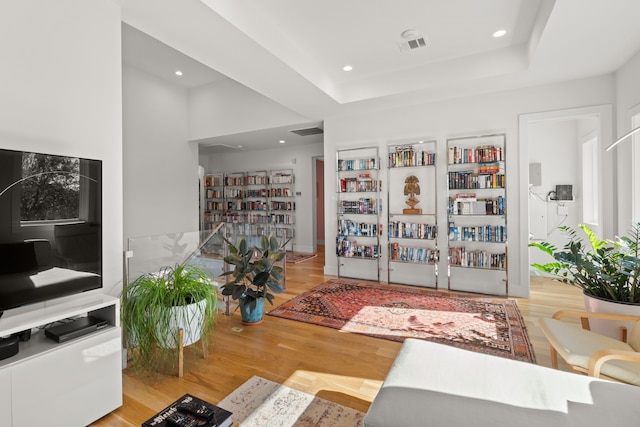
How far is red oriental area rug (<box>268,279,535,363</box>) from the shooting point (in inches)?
109

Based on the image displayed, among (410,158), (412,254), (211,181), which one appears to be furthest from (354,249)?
(211,181)

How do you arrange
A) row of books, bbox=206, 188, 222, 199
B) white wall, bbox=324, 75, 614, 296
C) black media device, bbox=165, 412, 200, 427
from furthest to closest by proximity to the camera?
row of books, bbox=206, 188, 222, 199 < white wall, bbox=324, 75, 614, 296 < black media device, bbox=165, 412, 200, 427

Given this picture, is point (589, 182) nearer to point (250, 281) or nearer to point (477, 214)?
point (477, 214)

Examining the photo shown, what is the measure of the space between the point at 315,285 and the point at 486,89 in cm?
A: 353

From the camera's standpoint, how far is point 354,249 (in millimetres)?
5062

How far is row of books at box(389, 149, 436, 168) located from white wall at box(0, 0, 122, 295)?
357 cm

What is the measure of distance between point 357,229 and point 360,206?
38 cm

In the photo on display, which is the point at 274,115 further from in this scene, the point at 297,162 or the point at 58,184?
the point at 58,184

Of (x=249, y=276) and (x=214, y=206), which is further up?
(x=214, y=206)

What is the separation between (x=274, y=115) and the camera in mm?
5641

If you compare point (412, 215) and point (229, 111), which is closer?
point (412, 215)

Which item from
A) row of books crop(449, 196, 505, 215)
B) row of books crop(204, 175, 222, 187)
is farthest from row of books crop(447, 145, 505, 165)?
row of books crop(204, 175, 222, 187)

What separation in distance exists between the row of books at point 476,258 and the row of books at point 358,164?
1.72 metres

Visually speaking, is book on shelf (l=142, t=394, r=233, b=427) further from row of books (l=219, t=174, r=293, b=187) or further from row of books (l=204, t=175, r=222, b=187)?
row of books (l=204, t=175, r=222, b=187)
